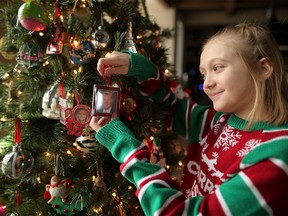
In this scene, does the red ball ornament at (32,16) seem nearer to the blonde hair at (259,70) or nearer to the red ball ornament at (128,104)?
the red ball ornament at (128,104)

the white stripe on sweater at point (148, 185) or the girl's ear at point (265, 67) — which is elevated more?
the girl's ear at point (265, 67)

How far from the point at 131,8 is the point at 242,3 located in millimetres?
2934

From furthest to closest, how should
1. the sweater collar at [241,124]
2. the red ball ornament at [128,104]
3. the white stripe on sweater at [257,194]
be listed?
1. the red ball ornament at [128,104]
2. the sweater collar at [241,124]
3. the white stripe on sweater at [257,194]

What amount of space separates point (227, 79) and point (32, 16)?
526 millimetres

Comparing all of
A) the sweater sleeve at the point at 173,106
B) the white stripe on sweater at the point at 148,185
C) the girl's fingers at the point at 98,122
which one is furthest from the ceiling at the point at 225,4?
the white stripe on sweater at the point at 148,185

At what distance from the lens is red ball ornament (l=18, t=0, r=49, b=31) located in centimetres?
75

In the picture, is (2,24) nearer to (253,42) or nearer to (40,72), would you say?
(40,72)

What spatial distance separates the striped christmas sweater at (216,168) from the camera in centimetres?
62

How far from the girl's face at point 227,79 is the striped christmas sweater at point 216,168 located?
6 centimetres

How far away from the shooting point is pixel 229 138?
806mm

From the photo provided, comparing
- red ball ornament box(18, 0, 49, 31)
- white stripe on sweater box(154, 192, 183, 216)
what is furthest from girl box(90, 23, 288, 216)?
red ball ornament box(18, 0, 49, 31)

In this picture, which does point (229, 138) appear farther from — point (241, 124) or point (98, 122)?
point (98, 122)

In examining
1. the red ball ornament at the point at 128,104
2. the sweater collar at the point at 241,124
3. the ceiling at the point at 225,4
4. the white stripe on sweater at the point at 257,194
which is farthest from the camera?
the ceiling at the point at 225,4

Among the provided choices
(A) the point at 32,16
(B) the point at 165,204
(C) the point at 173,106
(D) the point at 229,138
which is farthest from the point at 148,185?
(A) the point at 32,16
